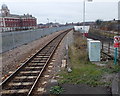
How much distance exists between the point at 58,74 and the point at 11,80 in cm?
235

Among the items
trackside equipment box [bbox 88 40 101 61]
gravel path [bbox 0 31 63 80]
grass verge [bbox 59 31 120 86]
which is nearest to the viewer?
grass verge [bbox 59 31 120 86]

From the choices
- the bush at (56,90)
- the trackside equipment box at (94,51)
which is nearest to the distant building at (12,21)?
the trackside equipment box at (94,51)

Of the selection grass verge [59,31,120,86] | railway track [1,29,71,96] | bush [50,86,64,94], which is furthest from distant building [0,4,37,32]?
bush [50,86,64,94]

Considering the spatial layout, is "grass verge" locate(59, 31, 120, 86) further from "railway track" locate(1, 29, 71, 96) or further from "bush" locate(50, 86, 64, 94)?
"railway track" locate(1, 29, 71, 96)

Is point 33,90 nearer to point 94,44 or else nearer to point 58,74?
point 58,74

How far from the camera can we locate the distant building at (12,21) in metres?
84.9

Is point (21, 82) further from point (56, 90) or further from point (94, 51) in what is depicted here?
point (94, 51)

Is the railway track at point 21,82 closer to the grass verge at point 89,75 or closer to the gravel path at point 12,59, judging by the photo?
the gravel path at point 12,59

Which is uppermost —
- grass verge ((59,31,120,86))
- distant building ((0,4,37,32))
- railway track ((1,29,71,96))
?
distant building ((0,4,37,32))

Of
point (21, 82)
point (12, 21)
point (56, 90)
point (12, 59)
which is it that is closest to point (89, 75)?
point (56, 90)

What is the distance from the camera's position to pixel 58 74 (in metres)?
8.74

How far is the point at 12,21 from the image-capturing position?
9406 centimetres

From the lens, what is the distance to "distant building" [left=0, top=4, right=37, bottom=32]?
279ft

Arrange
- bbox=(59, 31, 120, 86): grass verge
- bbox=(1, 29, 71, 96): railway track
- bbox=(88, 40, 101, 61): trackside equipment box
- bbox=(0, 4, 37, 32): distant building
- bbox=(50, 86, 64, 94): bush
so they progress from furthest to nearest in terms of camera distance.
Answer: bbox=(0, 4, 37, 32): distant building
bbox=(88, 40, 101, 61): trackside equipment box
bbox=(59, 31, 120, 86): grass verge
bbox=(1, 29, 71, 96): railway track
bbox=(50, 86, 64, 94): bush
